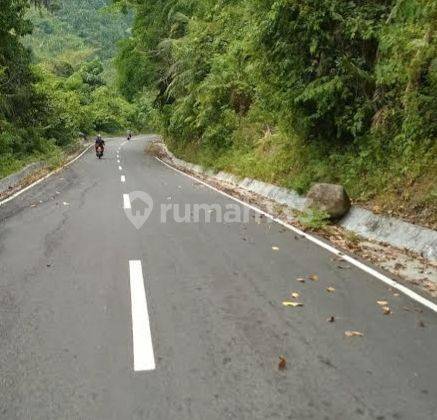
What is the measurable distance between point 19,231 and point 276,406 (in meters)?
7.66

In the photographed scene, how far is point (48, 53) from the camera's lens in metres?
95.2

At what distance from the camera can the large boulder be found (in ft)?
34.9

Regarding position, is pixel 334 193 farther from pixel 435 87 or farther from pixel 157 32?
pixel 157 32

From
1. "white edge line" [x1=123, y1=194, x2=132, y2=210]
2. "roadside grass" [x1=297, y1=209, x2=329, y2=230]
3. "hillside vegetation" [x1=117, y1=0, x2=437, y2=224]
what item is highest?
"hillside vegetation" [x1=117, y1=0, x2=437, y2=224]

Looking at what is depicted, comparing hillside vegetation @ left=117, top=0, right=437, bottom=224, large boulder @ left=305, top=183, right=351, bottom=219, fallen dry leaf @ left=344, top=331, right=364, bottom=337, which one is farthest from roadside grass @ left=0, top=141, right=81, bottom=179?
fallen dry leaf @ left=344, top=331, right=364, bottom=337

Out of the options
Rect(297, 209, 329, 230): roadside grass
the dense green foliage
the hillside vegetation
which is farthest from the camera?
the dense green foliage

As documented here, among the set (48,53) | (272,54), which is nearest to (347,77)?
(272,54)

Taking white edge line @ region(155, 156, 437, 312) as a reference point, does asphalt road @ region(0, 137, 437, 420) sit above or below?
above

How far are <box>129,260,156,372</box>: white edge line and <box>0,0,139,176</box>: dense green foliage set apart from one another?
15.8m

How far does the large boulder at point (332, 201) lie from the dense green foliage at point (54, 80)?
14.4m

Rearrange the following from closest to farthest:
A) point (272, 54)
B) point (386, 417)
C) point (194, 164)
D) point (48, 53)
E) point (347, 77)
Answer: point (386, 417), point (347, 77), point (272, 54), point (194, 164), point (48, 53)

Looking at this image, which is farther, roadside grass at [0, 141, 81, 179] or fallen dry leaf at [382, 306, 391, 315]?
roadside grass at [0, 141, 81, 179]

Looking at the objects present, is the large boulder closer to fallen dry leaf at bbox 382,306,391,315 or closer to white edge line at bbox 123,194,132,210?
white edge line at bbox 123,194,132,210

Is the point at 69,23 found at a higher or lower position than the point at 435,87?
higher
